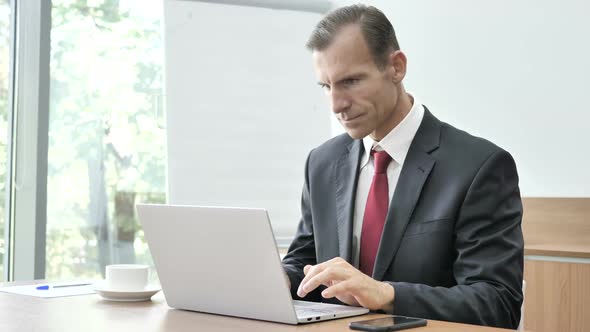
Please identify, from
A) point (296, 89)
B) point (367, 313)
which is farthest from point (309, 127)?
point (367, 313)

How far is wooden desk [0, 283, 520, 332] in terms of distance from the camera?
1.58 meters

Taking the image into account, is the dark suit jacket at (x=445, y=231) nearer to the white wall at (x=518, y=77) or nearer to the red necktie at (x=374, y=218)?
the red necktie at (x=374, y=218)

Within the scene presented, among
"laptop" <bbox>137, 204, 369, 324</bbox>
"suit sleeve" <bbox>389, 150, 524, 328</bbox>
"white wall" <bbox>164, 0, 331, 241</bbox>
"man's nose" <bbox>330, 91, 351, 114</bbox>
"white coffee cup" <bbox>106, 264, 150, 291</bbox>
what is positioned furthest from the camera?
"white wall" <bbox>164, 0, 331, 241</bbox>

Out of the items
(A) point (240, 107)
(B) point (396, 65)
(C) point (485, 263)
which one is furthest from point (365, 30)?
(A) point (240, 107)

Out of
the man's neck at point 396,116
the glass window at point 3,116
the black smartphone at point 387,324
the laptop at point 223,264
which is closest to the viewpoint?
the black smartphone at point 387,324

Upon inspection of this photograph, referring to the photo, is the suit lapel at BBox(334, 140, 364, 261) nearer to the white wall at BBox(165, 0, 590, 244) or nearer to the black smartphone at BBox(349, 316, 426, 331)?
the black smartphone at BBox(349, 316, 426, 331)

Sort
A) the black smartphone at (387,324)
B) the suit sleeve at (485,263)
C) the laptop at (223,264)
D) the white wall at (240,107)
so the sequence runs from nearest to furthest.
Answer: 1. the black smartphone at (387,324)
2. the laptop at (223,264)
3. the suit sleeve at (485,263)
4. the white wall at (240,107)

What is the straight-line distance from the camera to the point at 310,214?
245cm

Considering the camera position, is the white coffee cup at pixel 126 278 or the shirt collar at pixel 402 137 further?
the shirt collar at pixel 402 137

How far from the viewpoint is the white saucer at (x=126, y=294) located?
200 centimetres

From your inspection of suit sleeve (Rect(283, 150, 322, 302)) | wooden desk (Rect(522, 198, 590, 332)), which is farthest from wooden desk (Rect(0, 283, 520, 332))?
wooden desk (Rect(522, 198, 590, 332))

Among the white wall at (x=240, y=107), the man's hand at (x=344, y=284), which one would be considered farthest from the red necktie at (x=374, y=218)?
the white wall at (x=240, y=107)

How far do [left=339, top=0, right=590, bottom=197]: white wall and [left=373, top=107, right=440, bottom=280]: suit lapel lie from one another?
1.76 m

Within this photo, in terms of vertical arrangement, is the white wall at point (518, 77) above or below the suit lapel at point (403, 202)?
above
